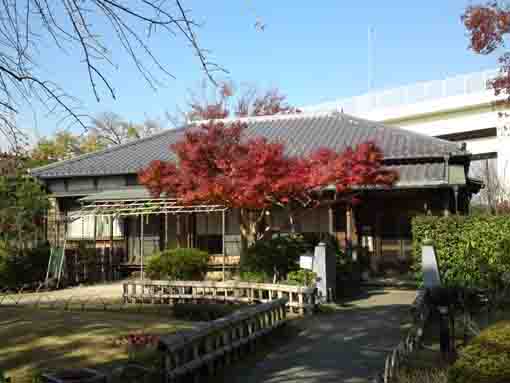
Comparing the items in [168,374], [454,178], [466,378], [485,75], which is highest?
[485,75]

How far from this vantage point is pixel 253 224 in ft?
52.9

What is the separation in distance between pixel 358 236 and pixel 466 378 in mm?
14937

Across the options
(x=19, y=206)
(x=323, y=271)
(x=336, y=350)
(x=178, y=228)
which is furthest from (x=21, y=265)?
(x=336, y=350)

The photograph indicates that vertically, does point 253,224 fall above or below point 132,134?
below

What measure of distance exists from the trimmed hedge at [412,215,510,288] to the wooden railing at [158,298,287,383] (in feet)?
16.5

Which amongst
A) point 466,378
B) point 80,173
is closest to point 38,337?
point 466,378

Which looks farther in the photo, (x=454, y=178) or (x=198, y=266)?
(x=454, y=178)

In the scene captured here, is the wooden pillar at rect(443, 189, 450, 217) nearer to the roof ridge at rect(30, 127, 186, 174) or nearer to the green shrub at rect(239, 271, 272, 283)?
the green shrub at rect(239, 271, 272, 283)

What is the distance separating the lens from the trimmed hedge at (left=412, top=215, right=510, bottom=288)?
1264 cm

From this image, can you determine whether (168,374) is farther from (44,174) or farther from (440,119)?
(440,119)

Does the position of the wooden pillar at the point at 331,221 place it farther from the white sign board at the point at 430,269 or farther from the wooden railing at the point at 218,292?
the white sign board at the point at 430,269

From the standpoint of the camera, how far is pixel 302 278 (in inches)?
519

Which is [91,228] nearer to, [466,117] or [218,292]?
[218,292]

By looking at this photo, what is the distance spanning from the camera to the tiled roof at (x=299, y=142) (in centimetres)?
1992
